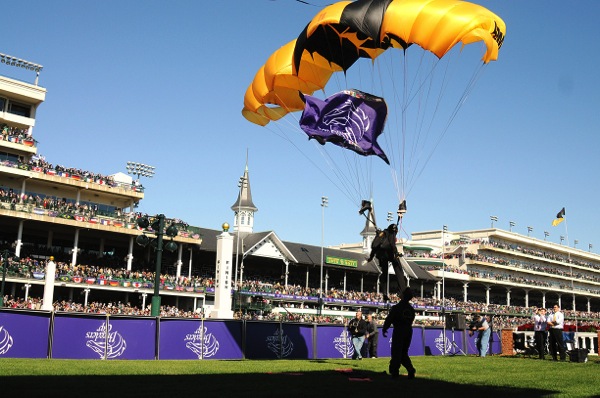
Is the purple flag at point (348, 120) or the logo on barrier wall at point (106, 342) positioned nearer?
the logo on barrier wall at point (106, 342)

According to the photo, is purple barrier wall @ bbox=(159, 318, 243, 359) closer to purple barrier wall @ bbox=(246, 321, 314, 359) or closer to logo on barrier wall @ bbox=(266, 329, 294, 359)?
purple barrier wall @ bbox=(246, 321, 314, 359)

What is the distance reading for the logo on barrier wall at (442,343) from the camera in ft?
80.8

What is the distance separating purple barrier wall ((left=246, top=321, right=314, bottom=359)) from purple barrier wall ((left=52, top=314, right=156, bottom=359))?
3.17 meters

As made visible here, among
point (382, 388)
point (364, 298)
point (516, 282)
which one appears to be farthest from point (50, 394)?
point (516, 282)

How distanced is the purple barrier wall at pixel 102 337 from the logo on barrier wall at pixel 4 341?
1128mm

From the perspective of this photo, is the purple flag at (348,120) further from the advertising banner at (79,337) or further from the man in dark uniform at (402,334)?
the advertising banner at (79,337)

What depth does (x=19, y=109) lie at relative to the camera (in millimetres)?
47844

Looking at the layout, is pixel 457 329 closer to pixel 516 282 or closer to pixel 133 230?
pixel 133 230

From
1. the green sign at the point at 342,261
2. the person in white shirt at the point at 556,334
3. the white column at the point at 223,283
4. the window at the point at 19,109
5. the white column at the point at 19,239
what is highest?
the window at the point at 19,109

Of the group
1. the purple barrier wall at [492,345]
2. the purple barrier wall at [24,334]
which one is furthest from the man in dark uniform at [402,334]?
the purple barrier wall at [492,345]

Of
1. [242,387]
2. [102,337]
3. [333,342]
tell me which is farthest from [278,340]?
[242,387]

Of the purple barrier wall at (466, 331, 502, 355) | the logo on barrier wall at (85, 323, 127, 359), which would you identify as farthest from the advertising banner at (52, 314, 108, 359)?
the purple barrier wall at (466, 331, 502, 355)

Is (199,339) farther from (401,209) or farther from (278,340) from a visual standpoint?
(401,209)

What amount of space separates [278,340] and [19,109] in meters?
36.9
